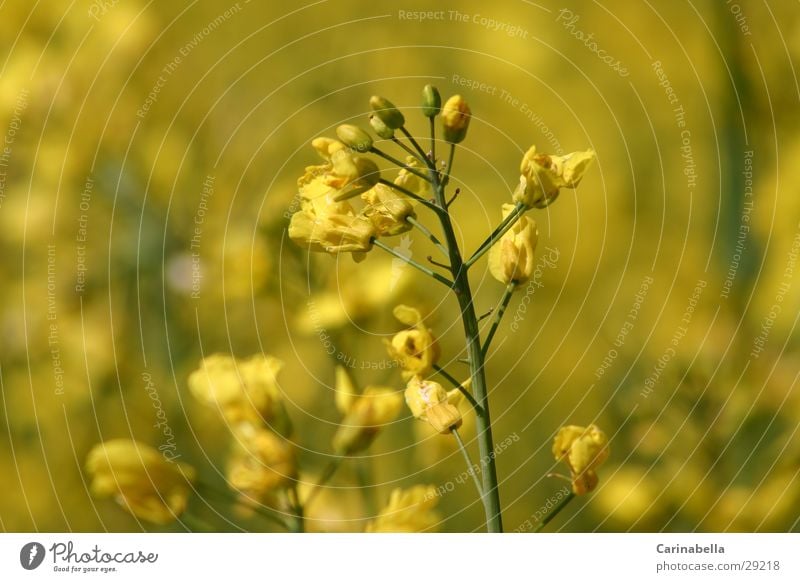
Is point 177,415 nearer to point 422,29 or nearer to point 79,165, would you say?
point 79,165

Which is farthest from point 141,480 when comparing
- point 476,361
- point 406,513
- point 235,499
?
point 476,361

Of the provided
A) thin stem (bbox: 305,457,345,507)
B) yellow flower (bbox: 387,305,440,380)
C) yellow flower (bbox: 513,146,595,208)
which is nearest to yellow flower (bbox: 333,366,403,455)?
thin stem (bbox: 305,457,345,507)

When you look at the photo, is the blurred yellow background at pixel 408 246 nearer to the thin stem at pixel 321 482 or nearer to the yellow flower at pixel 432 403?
the thin stem at pixel 321 482

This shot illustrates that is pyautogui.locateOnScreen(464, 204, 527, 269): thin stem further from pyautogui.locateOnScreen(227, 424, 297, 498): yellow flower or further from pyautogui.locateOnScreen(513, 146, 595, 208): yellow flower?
pyautogui.locateOnScreen(227, 424, 297, 498): yellow flower
